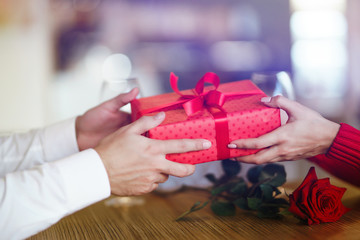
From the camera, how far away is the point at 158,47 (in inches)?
103

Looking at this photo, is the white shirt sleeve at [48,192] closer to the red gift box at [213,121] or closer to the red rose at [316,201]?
the red gift box at [213,121]

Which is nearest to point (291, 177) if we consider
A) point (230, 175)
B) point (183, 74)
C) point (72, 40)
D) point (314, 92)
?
point (230, 175)

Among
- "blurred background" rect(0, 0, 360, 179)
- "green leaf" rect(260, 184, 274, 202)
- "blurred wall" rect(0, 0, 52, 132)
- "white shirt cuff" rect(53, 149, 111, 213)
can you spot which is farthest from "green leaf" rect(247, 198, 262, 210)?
"blurred wall" rect(0, 0, 52, 132)

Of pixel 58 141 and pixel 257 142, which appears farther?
pixel 58 141

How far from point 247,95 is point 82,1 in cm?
215

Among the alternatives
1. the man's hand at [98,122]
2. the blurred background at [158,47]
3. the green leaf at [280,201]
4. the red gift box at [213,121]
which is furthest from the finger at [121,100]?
the blurred background at [158,47]

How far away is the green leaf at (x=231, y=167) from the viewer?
0.71 meters

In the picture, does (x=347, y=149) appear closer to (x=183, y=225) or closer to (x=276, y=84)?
(x=276, y=84)

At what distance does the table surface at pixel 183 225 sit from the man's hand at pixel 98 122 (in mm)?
195

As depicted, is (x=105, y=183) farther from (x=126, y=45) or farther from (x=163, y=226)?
(x=126, y=45)

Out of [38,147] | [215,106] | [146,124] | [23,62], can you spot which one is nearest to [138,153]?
[146,124]

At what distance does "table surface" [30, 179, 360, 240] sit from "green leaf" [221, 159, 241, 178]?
2.9 inches

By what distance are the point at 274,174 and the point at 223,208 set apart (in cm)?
11

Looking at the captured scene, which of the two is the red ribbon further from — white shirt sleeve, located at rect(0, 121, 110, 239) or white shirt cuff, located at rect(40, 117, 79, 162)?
white shirt cuff, located at rect(40, 117, 79, 162)
